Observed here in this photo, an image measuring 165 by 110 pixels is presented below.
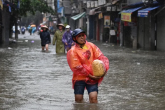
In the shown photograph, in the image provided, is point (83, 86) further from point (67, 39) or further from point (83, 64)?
point (67, 39)

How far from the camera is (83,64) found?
691 cm

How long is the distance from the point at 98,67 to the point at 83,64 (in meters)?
0.37

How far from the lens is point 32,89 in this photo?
30.2 feet

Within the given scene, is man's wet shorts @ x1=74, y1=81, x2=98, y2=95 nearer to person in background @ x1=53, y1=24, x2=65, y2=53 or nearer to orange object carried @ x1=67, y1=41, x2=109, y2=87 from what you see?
orange object carried @ x1=67, y1=41, x2=109, y2=87

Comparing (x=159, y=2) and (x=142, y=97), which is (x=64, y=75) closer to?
(x=142, y=97)

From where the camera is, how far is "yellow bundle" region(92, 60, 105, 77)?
261 inches

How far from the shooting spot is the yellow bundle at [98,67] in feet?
21.7

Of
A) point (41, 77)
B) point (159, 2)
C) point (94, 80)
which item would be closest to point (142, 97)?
point (94, 80)

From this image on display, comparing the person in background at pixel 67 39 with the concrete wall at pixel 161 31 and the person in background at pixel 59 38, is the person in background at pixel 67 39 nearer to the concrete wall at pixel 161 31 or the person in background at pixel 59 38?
the person in background at pixel 59 38

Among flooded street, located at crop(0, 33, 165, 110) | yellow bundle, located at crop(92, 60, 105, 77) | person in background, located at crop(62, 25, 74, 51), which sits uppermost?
yellow bundle, located at crop(92, 60, 105, 77)

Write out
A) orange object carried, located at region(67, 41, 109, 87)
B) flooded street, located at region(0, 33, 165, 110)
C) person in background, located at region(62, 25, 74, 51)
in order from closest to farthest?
1. orange object carried, located at region(67, 41, 109, 87)
2. flooded street, located at region(0, 33, 165, 110)
3. person in background, located at region(62, 25, 74, 51)

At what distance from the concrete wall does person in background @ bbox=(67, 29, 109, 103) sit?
17.3 m

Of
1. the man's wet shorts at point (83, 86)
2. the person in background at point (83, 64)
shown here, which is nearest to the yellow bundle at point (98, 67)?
the person in background at point (83, 64)

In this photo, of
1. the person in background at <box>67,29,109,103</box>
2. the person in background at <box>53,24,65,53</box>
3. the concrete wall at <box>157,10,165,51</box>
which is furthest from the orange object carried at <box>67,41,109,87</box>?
the concrete wall at <box>157,10,165,51</box>
